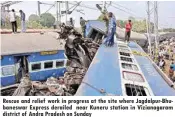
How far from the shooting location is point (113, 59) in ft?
28.7

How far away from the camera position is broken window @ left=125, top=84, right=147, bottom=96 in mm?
5631

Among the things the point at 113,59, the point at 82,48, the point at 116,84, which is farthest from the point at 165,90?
the point at 82,48

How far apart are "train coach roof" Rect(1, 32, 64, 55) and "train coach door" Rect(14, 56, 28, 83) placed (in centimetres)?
28

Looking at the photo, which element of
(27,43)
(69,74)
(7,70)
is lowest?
(69,74)

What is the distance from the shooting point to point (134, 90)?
5.78 m

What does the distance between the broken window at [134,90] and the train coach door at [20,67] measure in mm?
4508

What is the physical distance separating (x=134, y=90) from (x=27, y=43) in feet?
17.1

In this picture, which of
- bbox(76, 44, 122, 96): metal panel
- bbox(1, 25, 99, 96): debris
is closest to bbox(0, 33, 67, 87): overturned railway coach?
bbox(1, 25, 99, 96): debris

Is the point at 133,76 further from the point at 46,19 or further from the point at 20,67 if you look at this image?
the point at 46,19

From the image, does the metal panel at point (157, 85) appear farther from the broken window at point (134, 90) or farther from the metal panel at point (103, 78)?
the metal panel at point (103, 78)

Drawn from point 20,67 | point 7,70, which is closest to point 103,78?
point 7,70

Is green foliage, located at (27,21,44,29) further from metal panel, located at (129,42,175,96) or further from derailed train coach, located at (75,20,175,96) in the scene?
metal panel, located at (129,42,175,96)

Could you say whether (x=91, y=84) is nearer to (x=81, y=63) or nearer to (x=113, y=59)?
(x=113, y=59)

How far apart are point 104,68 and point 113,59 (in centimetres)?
145
